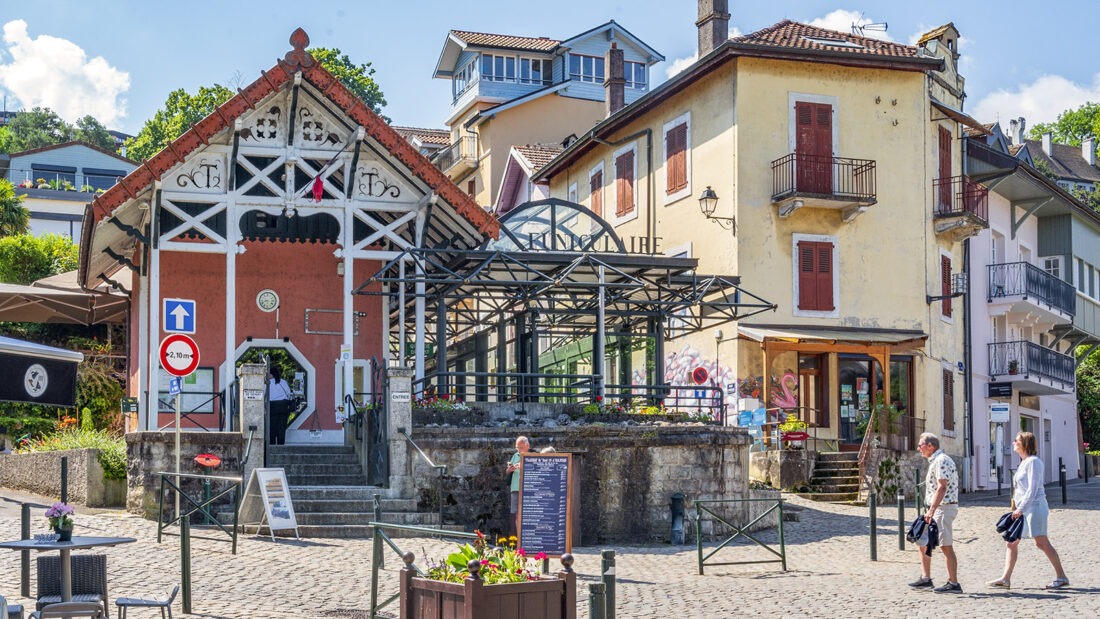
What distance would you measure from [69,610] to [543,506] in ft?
21.9

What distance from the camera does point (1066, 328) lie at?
4419 cm

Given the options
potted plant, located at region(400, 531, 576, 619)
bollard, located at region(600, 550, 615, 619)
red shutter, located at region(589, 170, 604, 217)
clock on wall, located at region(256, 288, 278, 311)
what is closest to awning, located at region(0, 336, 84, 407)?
potted plant, located at region(400, 531, 576, 619)

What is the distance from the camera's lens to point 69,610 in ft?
36.9

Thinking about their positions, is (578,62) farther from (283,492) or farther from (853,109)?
(283,492)

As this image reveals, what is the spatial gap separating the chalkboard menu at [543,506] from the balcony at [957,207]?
763 inches

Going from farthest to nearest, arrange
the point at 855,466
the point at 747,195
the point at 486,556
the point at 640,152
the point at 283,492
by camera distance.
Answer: the point at 640,152 → the point at 747,195 → the point at 855,466 → the point at 283,492 → the point at 486,556

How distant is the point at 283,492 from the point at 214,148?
715 centimetres

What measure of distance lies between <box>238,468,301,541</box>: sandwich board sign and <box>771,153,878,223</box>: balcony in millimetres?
16297

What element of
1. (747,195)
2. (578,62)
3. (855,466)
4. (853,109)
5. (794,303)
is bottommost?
(855,466)

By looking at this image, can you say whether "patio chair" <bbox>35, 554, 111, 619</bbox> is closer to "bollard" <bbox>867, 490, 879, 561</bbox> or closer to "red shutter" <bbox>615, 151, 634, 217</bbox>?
"bollard" <bbox>867, 490, 879, 561</bbox>

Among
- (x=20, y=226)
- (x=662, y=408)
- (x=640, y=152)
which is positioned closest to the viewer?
(x=662, y=408)

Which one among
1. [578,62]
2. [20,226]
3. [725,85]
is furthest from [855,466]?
[578,62]

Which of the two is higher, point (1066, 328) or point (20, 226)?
point (20, 226)

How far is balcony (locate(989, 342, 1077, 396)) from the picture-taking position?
38406mm
